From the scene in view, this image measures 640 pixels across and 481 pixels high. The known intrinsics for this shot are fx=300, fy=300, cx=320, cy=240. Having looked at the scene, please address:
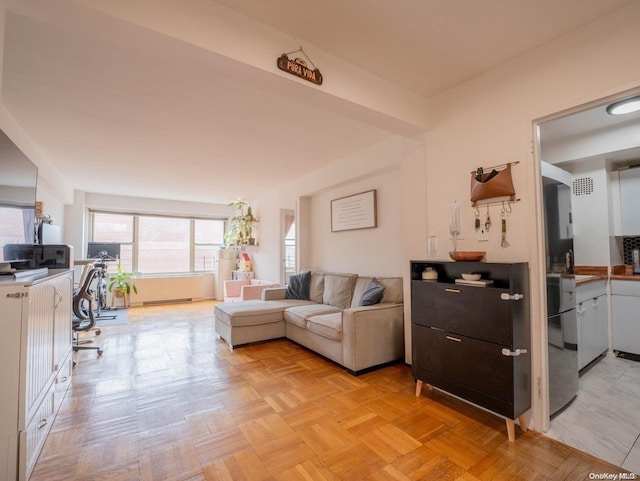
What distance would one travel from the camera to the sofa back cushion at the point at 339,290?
382 centimetres

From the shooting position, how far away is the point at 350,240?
4.33 metres

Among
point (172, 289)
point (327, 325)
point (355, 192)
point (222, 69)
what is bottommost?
point (172, 289)

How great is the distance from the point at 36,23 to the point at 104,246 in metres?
5.45

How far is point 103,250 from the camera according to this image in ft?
20.2

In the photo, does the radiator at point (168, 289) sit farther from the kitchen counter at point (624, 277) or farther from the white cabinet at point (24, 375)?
the kitchen counter at point (624, 277)

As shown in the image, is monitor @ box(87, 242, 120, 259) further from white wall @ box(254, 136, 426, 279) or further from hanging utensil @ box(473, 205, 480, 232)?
hanging utensil @ box(473, 205, 480, 232)

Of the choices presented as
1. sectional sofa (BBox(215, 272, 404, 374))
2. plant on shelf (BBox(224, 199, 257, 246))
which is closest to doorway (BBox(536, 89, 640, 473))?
sectional sofa (BBox(215, 272, 404, 374))

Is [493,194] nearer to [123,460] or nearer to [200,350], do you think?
[123,460]

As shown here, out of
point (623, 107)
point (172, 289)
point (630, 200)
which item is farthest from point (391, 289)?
point (172, 289)

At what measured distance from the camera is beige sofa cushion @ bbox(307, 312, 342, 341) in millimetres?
2936

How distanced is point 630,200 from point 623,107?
4.23 ft

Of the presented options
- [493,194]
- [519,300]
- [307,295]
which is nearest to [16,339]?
[519,300]

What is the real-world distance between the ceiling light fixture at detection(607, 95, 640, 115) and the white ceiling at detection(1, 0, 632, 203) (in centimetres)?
108

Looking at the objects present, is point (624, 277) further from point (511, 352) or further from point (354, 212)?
point (354, 212)
